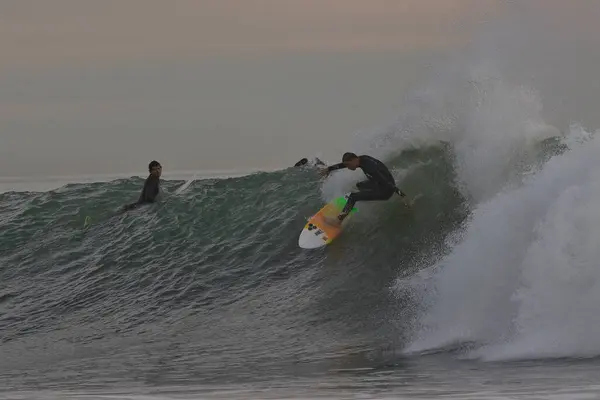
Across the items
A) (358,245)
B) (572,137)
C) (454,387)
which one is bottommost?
(454,387)

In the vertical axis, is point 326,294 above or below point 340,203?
below

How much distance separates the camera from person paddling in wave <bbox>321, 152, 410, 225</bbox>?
14141 mm

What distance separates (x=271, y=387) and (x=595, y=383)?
232 centimetres

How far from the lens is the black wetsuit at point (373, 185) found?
14.1 metres

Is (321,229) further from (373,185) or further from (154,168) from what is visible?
(154,168)

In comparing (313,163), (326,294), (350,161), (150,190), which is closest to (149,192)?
(150,190)

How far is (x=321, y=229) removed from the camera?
47.1ft

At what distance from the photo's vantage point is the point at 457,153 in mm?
15484

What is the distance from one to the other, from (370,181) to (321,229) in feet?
3.74

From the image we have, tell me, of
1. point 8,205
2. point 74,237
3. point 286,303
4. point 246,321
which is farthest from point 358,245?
point 8,205

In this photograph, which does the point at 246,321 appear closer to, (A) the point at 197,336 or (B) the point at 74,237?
(A) the point at 197,336

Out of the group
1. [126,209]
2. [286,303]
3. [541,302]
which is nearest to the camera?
[541,302]

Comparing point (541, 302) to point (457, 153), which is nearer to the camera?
point (541, 302)

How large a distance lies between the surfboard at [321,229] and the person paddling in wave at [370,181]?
30cm
